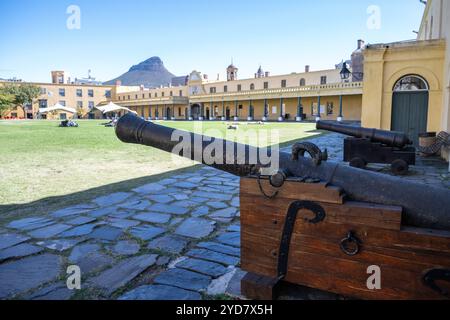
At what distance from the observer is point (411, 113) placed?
490 inches

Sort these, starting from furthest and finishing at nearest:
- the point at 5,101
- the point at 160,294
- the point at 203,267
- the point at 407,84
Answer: the point at 5,101, the point at 407,84, the point at 203,267, the point at 160,294

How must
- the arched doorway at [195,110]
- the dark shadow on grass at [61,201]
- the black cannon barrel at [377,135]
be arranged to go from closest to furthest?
1. the dark shadow on grass at [61,201]
2. the black cannon barrel at [377,135]
3. the arched doorway at [195,110]

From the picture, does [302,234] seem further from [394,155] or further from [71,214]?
[394,155]

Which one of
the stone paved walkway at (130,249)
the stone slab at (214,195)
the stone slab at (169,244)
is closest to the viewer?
the stone paved walkway at (130,249)

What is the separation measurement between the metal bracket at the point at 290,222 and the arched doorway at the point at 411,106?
38.8 feet

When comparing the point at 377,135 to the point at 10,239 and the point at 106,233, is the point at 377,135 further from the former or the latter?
the point at 10,239

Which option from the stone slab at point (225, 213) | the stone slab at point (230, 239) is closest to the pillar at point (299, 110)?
the stone slab at point (225, 213)

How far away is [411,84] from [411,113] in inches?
41.7

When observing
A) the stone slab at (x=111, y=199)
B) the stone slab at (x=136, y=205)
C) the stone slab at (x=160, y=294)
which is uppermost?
the stone slab at (x=111, y=199)

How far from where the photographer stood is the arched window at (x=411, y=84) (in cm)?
1213

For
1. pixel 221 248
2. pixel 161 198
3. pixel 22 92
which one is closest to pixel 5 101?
pixel 22 92

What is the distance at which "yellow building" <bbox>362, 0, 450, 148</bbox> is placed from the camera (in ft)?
38.4

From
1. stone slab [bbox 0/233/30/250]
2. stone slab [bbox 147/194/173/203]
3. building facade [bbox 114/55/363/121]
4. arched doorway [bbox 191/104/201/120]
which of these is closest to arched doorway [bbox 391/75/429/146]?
stone slab [bbox 147/194/173/203]

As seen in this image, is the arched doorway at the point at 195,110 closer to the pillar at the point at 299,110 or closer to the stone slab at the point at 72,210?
the pillar at the point at 299,110
